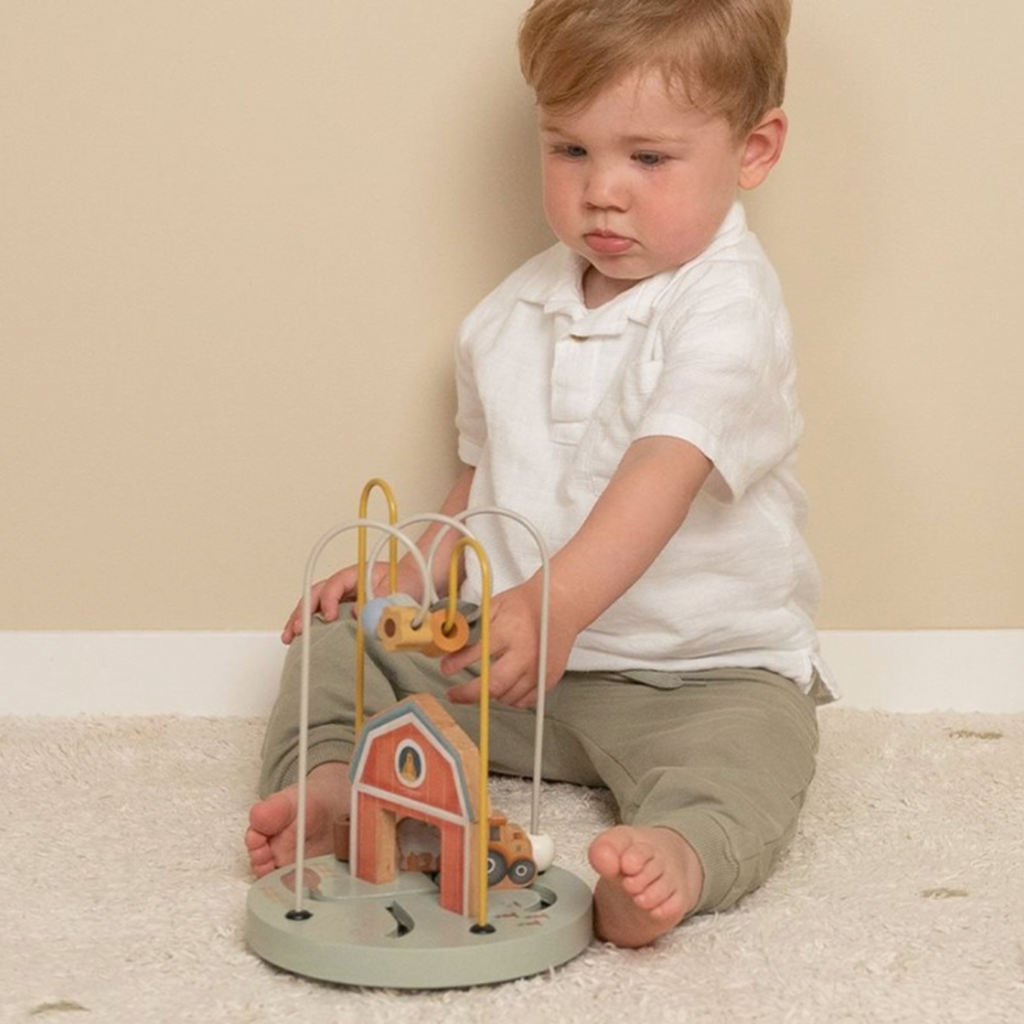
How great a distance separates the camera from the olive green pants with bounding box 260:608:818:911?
1.00m

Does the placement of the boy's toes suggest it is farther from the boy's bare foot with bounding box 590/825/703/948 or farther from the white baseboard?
the white baseboard

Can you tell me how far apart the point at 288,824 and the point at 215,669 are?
0.43 m

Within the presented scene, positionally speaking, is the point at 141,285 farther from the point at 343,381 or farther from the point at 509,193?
the point at 509,193

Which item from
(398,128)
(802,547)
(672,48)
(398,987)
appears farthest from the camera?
(398,128)

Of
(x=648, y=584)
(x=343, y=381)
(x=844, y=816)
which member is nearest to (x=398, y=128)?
(x=343, y=381)

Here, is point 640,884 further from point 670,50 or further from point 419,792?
point 670,50

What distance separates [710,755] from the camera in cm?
108

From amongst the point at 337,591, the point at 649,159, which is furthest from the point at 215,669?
the point at 649,159

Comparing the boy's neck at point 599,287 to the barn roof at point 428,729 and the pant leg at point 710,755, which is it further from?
the barn roof at point 428,729

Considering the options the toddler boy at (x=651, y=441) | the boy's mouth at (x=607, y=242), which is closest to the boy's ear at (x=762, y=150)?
the toddler boy at (x=651, y=441)

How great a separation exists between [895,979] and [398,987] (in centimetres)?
25

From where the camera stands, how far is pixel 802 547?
125cm

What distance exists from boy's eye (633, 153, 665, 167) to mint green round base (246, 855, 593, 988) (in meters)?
0.49

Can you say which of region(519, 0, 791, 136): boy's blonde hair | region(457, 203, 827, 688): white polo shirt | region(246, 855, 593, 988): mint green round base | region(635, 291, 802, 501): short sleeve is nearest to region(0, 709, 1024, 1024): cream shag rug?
region(246, 855, 593, 988): mint green round base
